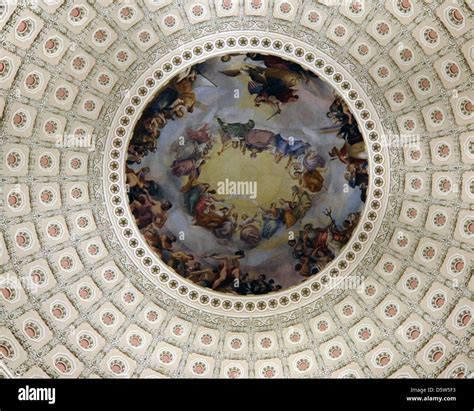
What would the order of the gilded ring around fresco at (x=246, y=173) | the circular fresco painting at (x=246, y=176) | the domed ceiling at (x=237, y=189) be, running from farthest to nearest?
the circular fresco painting at (x=246, y=176) < the gilded ring around fresco at (x=246, y=173) < the domed ceiling at (x=237, y=189)

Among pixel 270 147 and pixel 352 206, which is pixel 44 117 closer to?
pixel 270 147

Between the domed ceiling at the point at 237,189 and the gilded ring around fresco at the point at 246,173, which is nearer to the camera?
the domed ceiling at the point at 237,189

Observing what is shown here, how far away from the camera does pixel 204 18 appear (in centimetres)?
2667

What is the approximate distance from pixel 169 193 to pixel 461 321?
9926 millimetres

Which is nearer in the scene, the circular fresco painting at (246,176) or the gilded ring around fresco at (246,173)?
the gilded ring around fresco at (246,173)

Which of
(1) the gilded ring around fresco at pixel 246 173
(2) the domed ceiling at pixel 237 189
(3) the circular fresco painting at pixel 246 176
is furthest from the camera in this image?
(3) the circular fresco painting at pixel 246 176

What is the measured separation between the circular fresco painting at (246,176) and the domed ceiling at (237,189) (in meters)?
0.06

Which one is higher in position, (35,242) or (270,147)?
(270,147)

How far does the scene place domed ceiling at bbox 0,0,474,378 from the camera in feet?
85.4

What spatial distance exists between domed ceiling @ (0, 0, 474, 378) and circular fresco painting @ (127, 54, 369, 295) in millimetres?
63

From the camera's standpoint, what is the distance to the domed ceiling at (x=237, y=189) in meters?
26.0

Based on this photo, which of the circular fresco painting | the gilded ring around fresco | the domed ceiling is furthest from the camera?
the circular fresco painting

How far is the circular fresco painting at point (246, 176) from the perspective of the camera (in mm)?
28188

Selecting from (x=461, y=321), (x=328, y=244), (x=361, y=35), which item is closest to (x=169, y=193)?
(x=328, y=244)
